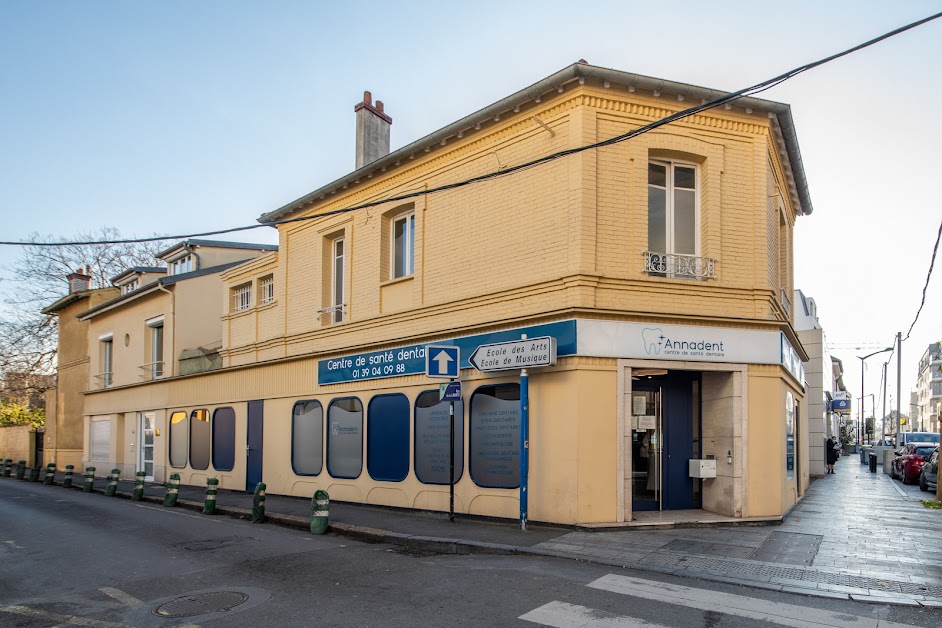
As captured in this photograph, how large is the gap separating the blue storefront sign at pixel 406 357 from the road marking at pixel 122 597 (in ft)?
22.1

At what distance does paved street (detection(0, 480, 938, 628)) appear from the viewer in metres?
6.58

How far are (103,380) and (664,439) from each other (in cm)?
2469

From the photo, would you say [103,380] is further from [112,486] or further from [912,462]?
[912,462]

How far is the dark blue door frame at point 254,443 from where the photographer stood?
18594mm

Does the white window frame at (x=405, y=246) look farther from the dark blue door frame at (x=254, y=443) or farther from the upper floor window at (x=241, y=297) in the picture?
the upper floor window at (x=241, y=297)

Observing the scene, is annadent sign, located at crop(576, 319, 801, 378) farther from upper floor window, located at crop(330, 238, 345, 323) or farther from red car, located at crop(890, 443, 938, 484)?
red car, located at crop(890, 443, 938, 484)

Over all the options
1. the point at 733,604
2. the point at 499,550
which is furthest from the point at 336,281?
the point at 733,604

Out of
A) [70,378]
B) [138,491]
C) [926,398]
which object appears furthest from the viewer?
[926,398]

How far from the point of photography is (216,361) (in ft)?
72.3

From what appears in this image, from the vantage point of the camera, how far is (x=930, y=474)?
66.7ft

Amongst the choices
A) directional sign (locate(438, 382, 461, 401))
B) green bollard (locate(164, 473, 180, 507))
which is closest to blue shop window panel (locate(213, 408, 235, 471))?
green bollard (locate(164, 473, 180, 507))

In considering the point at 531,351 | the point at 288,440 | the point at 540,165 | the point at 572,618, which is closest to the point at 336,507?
the point at 288,440

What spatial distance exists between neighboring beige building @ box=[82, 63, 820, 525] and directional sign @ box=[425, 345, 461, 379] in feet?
0.19

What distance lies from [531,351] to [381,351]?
4667 mm
